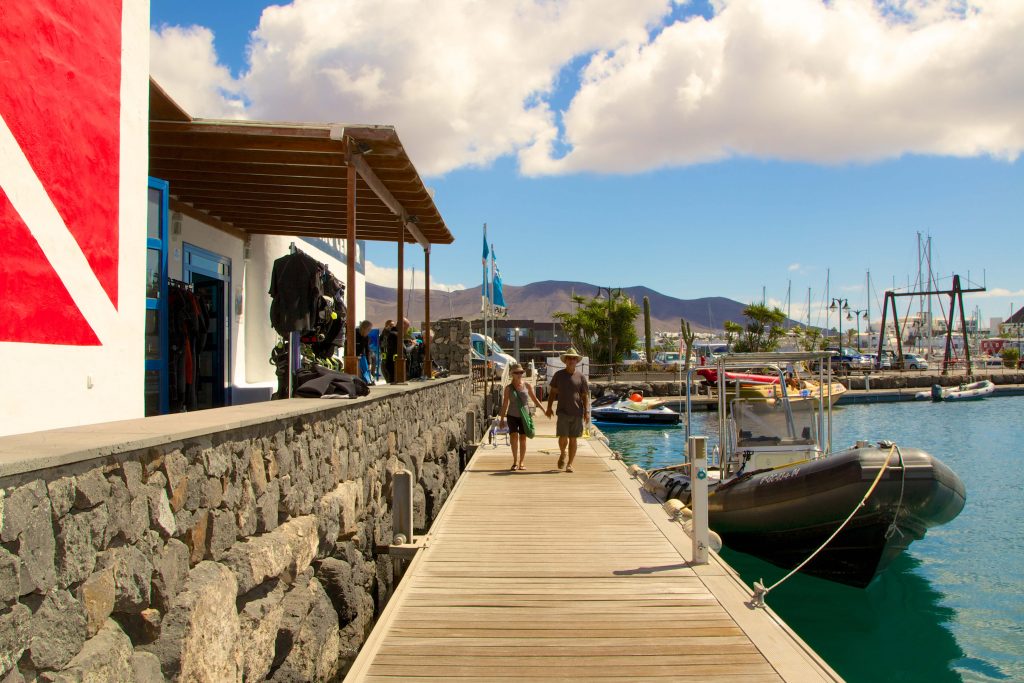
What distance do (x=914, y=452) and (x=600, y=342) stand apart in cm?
5226

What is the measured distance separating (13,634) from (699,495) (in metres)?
5.15

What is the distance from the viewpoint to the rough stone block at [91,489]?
9.81 feet

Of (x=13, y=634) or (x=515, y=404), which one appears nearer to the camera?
(x=13, y=634)

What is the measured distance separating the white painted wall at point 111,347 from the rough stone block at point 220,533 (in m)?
1.54

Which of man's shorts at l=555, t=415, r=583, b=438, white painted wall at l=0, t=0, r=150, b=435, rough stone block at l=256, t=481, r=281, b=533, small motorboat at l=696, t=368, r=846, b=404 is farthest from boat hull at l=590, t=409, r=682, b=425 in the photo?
rough stone block at l=256, t=481, r=281, b=533

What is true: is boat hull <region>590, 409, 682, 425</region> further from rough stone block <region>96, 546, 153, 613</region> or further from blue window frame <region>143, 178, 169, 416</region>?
rough stone block <region>96, 546, 153, 613</region>

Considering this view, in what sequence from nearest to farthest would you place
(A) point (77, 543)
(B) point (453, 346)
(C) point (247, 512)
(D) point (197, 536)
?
1. (A) point (77, 543)
2. (D) point (197, 536)
3. (C) point (247, 512)
4. (B) point (453, 346)

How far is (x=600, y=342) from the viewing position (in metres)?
61.0

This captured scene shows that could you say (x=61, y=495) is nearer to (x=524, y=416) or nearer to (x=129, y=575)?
(x=129, y=575)

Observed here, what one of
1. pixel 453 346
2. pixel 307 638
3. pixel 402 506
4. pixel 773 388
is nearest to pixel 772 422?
pixel 773 388

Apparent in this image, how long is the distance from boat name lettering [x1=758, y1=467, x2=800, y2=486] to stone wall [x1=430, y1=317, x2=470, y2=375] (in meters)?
11.4

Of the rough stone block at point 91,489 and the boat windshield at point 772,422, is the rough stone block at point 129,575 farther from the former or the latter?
the boat windshield at point 772,422

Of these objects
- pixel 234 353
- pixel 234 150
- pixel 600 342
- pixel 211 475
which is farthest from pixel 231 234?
pixel 600 342

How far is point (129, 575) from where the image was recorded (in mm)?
3332
